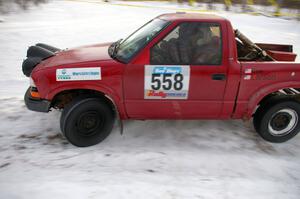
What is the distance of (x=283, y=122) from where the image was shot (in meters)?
4.50

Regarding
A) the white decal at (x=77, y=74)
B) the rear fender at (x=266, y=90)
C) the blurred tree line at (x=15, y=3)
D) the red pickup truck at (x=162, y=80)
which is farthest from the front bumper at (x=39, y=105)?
the blurred tree line at (x=15, y=3)

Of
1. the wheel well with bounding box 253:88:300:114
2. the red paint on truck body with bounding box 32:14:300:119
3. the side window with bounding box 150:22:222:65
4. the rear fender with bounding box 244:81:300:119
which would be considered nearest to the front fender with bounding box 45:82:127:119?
the red paint on truck body with bounding box 32:14:300:119

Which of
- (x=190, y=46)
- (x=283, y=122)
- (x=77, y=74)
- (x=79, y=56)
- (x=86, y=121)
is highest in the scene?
(x=190, y=46)

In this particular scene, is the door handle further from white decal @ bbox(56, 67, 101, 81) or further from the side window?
white decal @ bbox(56, 67, 101, 81)

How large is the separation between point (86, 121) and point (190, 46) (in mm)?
1748

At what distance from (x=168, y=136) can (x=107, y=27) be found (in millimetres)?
8432

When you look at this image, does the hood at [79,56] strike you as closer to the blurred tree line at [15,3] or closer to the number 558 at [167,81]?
the number 558 at [167,81]

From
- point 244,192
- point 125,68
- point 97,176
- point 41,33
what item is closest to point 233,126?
point 244,192

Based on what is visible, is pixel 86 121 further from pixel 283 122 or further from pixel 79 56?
pixel 283 122

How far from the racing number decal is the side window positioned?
9cm

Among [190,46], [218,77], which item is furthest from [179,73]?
[218,77]

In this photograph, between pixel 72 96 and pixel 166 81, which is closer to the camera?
pixel 166 81

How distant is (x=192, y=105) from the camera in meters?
4.09

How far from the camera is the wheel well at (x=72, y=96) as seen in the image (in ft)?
13.3
